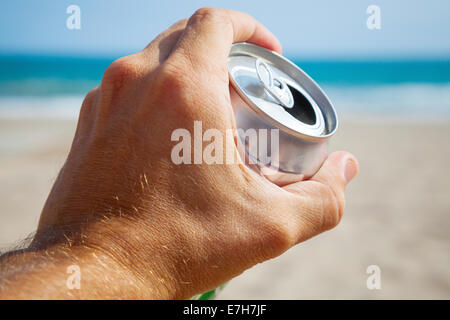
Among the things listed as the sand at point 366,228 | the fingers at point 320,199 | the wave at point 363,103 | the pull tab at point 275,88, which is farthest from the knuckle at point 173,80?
the wave at point 363,103

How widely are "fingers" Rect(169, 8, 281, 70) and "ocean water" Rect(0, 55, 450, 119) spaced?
9.26 meters

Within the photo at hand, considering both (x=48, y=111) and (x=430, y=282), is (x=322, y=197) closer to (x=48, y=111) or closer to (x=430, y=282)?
(x=430, y=282)

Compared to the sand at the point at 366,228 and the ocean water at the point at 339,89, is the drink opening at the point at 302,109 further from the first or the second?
the ocean water at the point at 339,89

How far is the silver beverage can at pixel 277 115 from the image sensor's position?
92cm

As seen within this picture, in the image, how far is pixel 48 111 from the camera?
10.4m

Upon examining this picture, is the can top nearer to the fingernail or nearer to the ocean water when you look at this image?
the fingernail

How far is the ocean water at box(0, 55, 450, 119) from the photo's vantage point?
10398 millimetres

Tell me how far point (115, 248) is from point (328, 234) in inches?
108

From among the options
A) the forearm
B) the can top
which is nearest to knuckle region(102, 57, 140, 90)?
the can top

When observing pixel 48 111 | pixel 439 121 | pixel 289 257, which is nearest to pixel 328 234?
pixel 289 257

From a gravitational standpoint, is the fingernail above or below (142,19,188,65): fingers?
below

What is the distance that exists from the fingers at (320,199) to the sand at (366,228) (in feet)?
2.80

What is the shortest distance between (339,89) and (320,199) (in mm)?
16060

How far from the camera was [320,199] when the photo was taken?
101 centimetres
